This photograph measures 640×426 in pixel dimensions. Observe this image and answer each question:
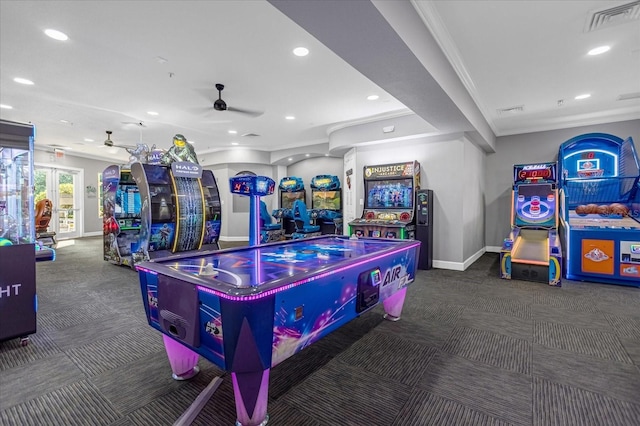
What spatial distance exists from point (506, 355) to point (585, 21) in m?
2.93

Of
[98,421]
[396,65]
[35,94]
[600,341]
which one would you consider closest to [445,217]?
[600,341]

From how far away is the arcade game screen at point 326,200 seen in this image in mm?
7690

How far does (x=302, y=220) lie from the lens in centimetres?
693

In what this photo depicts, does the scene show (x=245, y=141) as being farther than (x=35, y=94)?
Yes

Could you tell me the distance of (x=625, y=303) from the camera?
328 cm

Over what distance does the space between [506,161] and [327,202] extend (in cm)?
418

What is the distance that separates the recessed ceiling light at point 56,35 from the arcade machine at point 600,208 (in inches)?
257

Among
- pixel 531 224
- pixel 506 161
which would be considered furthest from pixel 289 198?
pixel 531 224

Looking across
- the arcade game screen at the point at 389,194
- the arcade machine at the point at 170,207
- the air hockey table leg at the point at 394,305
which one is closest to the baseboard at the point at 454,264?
the arcade game screen at the point at 389,194

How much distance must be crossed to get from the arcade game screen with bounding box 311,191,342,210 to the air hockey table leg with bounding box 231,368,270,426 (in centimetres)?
635

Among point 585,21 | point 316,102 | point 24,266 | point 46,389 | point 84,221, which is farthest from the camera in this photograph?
point 84,221

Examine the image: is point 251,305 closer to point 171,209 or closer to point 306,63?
point 306,63

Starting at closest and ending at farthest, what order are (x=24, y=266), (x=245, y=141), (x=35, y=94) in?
(x=24, y=266) → (x=35, y=94) → (x=245, y=141)

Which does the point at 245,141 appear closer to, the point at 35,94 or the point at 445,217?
the point at 35,94
